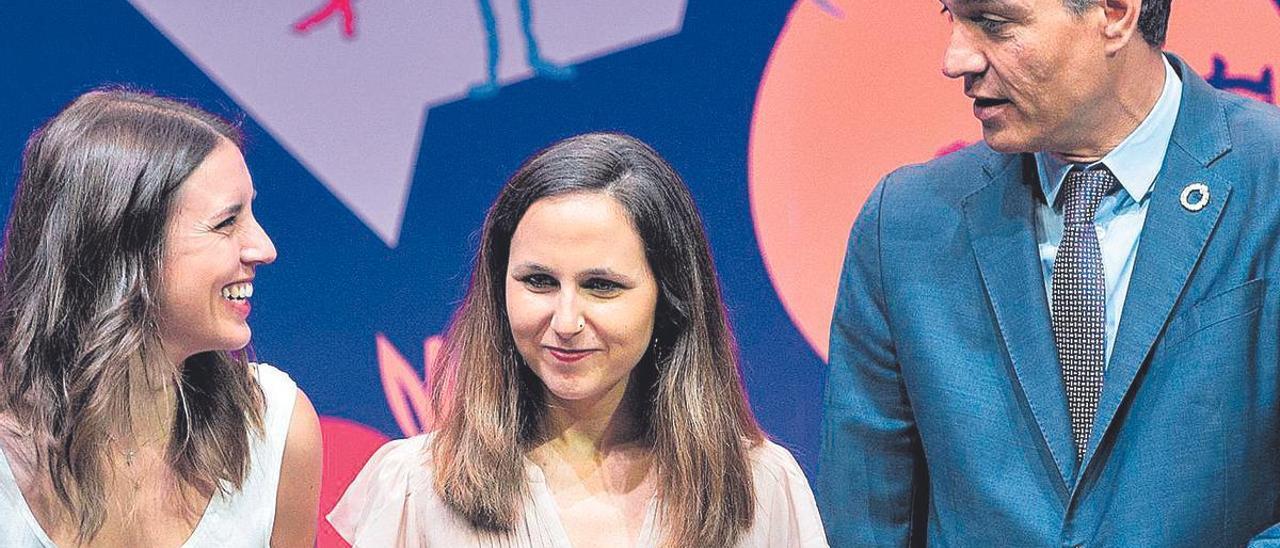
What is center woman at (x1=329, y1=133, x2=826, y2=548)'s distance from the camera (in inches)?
84.6

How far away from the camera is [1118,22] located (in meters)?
2.12

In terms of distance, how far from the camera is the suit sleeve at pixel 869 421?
2320 millimetres

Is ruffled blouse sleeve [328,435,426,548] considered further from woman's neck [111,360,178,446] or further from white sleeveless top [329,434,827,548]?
woman's neck [111,360,178,446]

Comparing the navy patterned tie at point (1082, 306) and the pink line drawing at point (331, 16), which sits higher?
the pink line drawing at point (331, 16)

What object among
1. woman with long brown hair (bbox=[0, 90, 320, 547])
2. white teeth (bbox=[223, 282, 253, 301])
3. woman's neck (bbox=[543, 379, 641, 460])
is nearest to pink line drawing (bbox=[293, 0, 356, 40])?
woman with long brown hair (bbox=[0, 90, 320, 547])

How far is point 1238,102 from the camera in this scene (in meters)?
2.19

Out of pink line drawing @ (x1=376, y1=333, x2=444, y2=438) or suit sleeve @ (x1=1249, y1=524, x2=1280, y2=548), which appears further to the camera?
pink line drawing @ (x1=376, y1=333, x2=444, y2=438)

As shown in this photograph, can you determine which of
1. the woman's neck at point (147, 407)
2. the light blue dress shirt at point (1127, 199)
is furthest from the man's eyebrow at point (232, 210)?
the light blue dress shirt at point (1127, 199)

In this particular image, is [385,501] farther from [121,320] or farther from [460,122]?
[460,122]

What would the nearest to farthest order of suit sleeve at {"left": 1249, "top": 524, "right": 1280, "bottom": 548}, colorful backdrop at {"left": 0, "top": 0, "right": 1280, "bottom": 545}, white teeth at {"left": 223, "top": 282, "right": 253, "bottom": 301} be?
suit sleeve at {"left": 1249, "top": 524, "right": 1280, "bottom": 548}, white teeth at {"left": 223, "top": 282, "right": 253, "bottom": 301}, colorful backdrop at {"left": 0, "top": 0, "right": 1280, "bottom": 545}

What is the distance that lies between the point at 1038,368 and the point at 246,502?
3.91ft

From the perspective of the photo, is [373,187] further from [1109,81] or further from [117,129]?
[1109,81]

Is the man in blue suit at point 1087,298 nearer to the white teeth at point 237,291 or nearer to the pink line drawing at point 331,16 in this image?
the white teeth at point 237,291

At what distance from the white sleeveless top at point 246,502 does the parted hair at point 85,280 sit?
0.06 m
